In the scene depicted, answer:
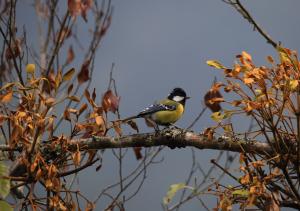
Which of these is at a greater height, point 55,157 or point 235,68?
point 235,68

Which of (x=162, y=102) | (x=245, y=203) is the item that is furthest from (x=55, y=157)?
(x=162, y=102)

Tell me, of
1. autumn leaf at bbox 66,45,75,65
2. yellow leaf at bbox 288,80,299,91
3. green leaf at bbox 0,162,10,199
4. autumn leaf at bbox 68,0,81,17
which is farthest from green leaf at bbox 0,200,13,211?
autumn leaf at bbox 66,45,75,65

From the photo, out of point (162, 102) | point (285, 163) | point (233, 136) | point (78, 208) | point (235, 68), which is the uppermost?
point (162, 102)

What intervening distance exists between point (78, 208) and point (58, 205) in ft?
0.41

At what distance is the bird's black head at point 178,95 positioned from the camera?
5.96 m

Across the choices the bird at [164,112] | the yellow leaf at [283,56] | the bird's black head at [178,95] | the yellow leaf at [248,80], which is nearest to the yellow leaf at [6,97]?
the yellow leaf at [248,80]

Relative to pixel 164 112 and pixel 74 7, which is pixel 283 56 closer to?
pixel 74 7

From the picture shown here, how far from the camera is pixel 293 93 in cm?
182

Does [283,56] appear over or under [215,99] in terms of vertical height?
over

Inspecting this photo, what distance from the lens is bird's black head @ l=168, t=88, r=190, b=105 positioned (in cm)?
596

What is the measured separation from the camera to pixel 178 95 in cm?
607

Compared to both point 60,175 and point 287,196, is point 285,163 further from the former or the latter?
point 60,175

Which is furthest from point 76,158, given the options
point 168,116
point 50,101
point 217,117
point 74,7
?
point 168,116

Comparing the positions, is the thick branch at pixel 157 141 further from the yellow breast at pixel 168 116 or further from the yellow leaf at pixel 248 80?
the yellow breast at pixel 168 116
